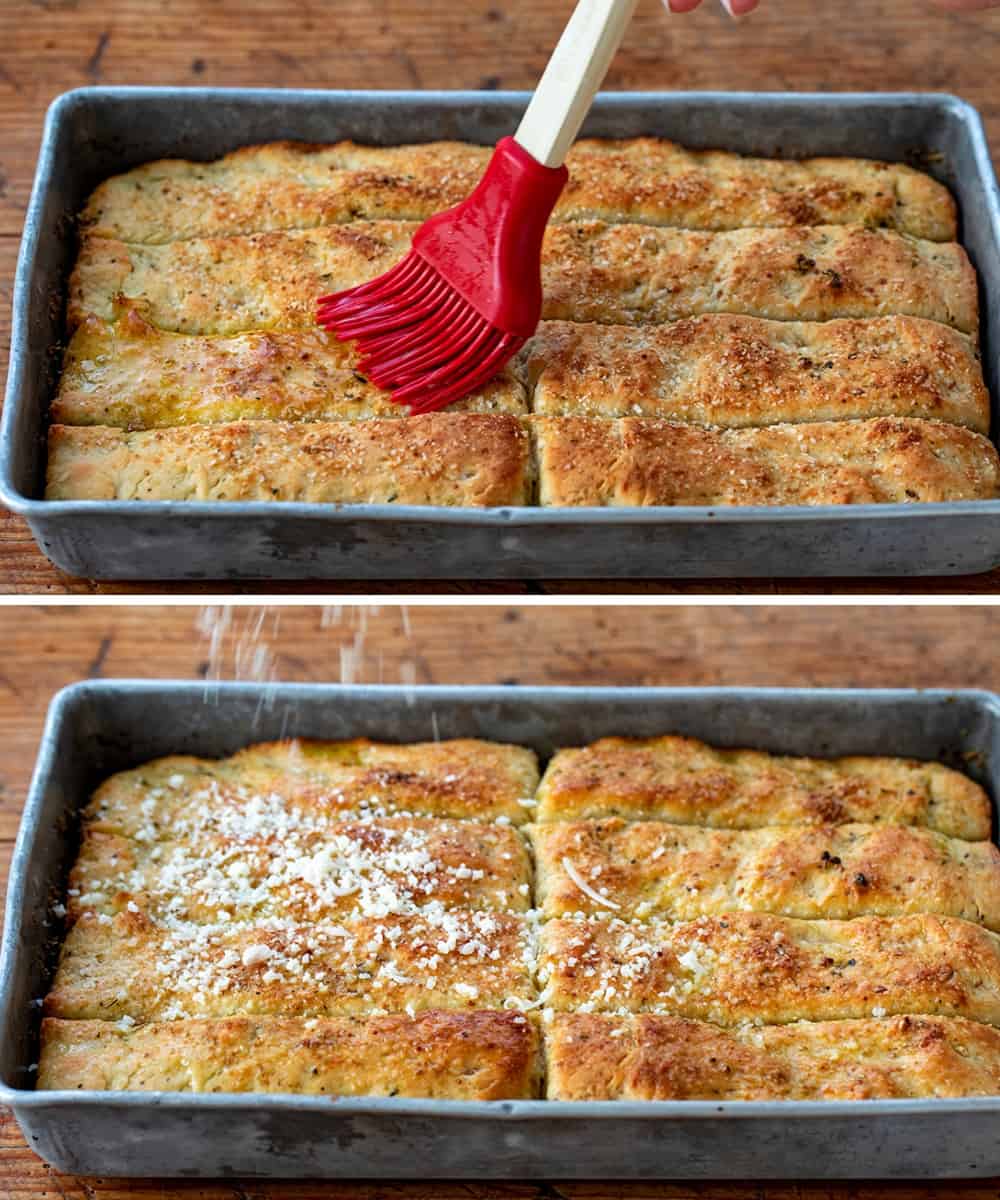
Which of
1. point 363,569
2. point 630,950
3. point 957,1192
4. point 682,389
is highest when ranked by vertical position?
point 682,389

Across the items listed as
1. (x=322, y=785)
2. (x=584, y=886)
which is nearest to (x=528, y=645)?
(x=322, y=785)

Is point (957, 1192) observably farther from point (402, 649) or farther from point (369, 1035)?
point (402, 649)

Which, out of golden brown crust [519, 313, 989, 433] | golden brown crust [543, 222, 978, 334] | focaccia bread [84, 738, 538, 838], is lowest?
focaccia bread [84, 738, 538, 838]

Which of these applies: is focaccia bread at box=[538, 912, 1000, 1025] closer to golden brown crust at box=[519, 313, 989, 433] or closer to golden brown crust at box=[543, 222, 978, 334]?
golden brown crust at box=[519, 313, 989, 433]

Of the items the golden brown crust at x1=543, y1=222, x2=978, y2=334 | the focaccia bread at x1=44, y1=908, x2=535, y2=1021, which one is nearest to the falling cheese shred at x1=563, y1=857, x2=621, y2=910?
the focaccia bread at x1=44, y1=908, x2=535, y2=1021

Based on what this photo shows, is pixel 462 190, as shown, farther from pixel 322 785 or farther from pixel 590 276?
pixel 322 785

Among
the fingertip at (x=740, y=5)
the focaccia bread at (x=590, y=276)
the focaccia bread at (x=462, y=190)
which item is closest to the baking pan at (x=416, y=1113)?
the focaccia bread at (x=590, y=276)

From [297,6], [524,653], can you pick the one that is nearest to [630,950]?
[524,653]
